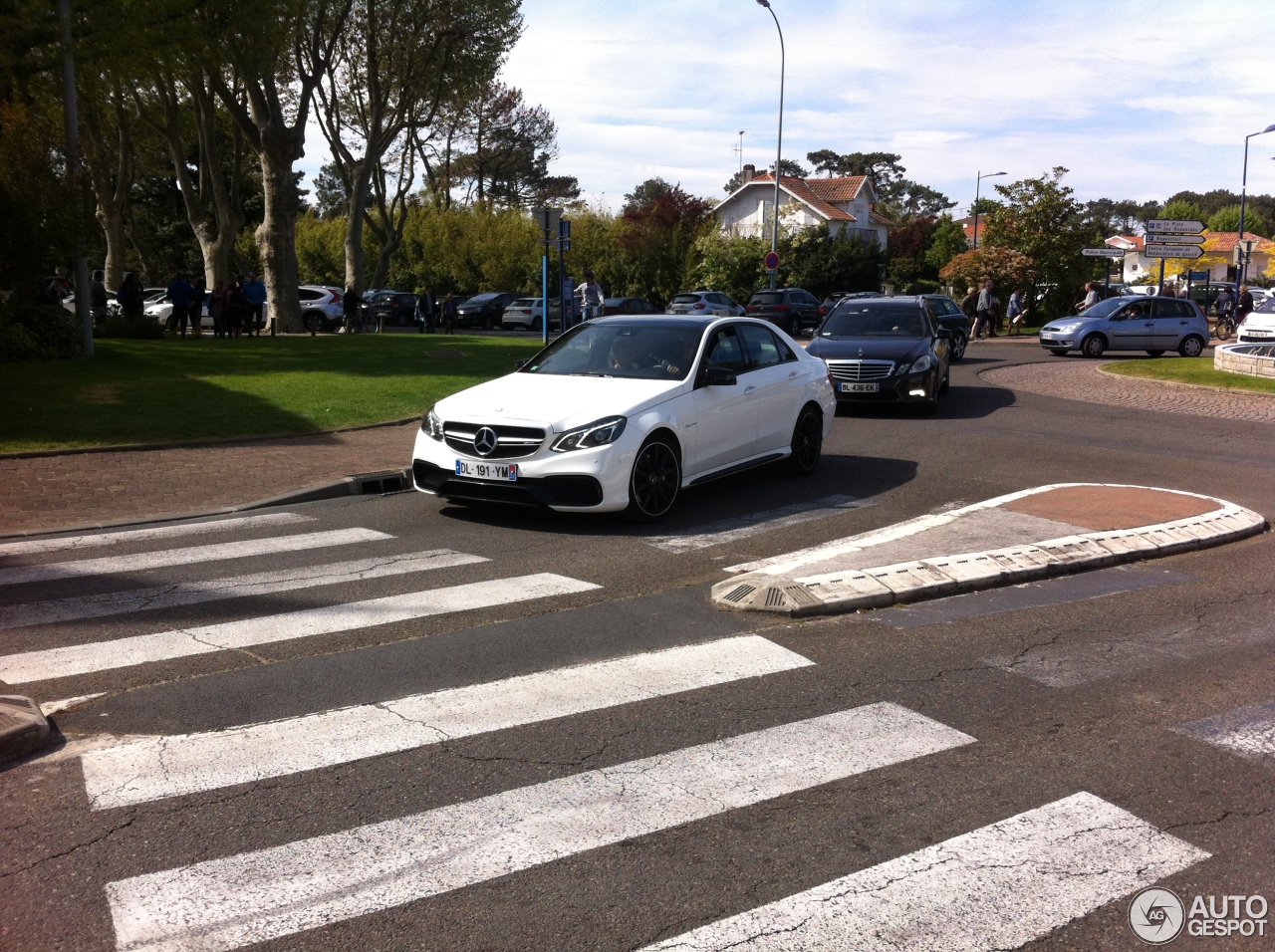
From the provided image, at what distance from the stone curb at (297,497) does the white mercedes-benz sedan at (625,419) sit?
165 centimetres

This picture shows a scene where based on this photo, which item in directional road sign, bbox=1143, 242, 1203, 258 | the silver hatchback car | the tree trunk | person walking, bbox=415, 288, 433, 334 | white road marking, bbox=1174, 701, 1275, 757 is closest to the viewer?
white road marking, bbox=1174, 701, 1275, 757

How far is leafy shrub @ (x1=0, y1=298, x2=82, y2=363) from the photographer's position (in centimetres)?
2055

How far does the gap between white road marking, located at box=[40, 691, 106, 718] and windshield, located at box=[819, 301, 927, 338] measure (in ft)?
46.7

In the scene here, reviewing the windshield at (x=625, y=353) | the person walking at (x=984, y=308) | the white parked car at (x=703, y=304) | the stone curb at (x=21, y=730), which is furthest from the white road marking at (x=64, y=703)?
the white parked car at (x=703, y=304)

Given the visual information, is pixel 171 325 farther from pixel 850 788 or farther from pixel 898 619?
pixel 850 788

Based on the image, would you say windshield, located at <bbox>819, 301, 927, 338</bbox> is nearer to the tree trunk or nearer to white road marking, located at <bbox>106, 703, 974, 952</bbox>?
white road marking, located at <bbox>106, 703, 974, 952</bbox>

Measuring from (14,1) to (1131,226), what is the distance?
503 ft

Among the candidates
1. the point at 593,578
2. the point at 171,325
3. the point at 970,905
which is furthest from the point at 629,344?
the point at 171,325

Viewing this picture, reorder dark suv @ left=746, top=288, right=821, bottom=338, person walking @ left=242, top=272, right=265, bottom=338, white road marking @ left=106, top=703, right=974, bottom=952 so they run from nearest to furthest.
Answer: white road marking @ left=106, top=703, right=974, bottom=952 → person walking @ left=242, top=272, right=265, bottom=338 → dark suv @ left=746, top=288, right=821, bottom=338

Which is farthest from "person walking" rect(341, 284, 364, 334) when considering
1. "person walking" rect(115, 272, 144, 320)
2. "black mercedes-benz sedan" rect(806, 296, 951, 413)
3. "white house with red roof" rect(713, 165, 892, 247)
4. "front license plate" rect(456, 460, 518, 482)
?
Answer: "white house with red roof" rect(713, 165, 892, 247)

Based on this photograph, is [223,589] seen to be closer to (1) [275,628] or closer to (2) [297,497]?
(1) [275,628]

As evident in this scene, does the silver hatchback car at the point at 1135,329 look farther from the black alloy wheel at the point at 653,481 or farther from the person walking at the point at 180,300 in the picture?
the black alloy wheel at the point at 653,481

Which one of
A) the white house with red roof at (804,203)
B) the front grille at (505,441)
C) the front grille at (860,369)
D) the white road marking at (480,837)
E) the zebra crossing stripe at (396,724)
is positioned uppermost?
the white house with red roof at (804,203)

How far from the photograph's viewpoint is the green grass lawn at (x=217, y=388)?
46.5 feet
